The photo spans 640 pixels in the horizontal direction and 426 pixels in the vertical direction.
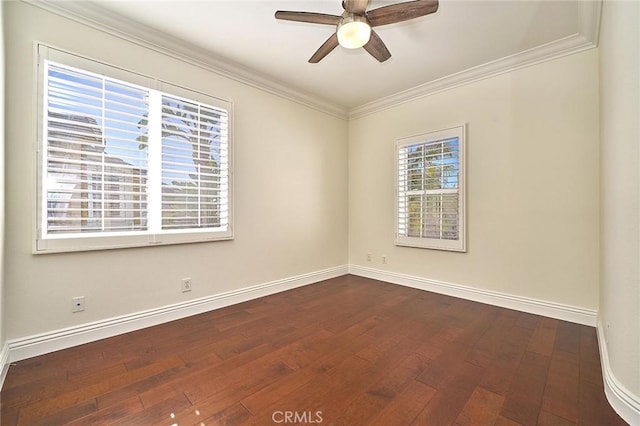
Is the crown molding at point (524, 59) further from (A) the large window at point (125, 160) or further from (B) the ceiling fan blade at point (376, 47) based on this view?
(A) the large window at point (125, 160)

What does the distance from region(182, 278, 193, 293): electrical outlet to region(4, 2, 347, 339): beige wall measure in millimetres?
44

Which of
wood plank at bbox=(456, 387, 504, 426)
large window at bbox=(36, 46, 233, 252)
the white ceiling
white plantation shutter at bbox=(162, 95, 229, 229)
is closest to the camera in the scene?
wood plank at bbox=(456, 387, 504, 426)

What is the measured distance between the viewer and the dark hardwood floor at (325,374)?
4.81 feet

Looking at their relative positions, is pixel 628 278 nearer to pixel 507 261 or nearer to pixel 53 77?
pixel 507 261

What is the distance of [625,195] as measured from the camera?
1447 millimetres

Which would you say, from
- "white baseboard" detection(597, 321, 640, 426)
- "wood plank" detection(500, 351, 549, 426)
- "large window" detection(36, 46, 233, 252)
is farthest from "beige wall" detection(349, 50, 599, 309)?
"large window" detection(36, 46, 233, 252)

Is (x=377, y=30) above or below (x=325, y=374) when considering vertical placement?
above

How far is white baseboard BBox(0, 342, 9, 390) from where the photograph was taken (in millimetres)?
1742

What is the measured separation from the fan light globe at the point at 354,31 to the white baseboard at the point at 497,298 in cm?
292

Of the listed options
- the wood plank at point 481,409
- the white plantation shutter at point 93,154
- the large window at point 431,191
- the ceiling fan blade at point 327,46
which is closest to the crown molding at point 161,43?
the white plantation shutter at point 93,154

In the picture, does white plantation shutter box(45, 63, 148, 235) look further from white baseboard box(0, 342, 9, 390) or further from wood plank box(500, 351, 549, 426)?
wood plank box(500, 351, 549, 426)

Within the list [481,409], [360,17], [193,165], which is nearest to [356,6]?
[360,17]

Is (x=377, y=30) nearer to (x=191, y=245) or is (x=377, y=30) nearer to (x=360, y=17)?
(x=360, y=17)

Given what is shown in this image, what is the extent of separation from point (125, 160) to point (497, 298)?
159 inches
